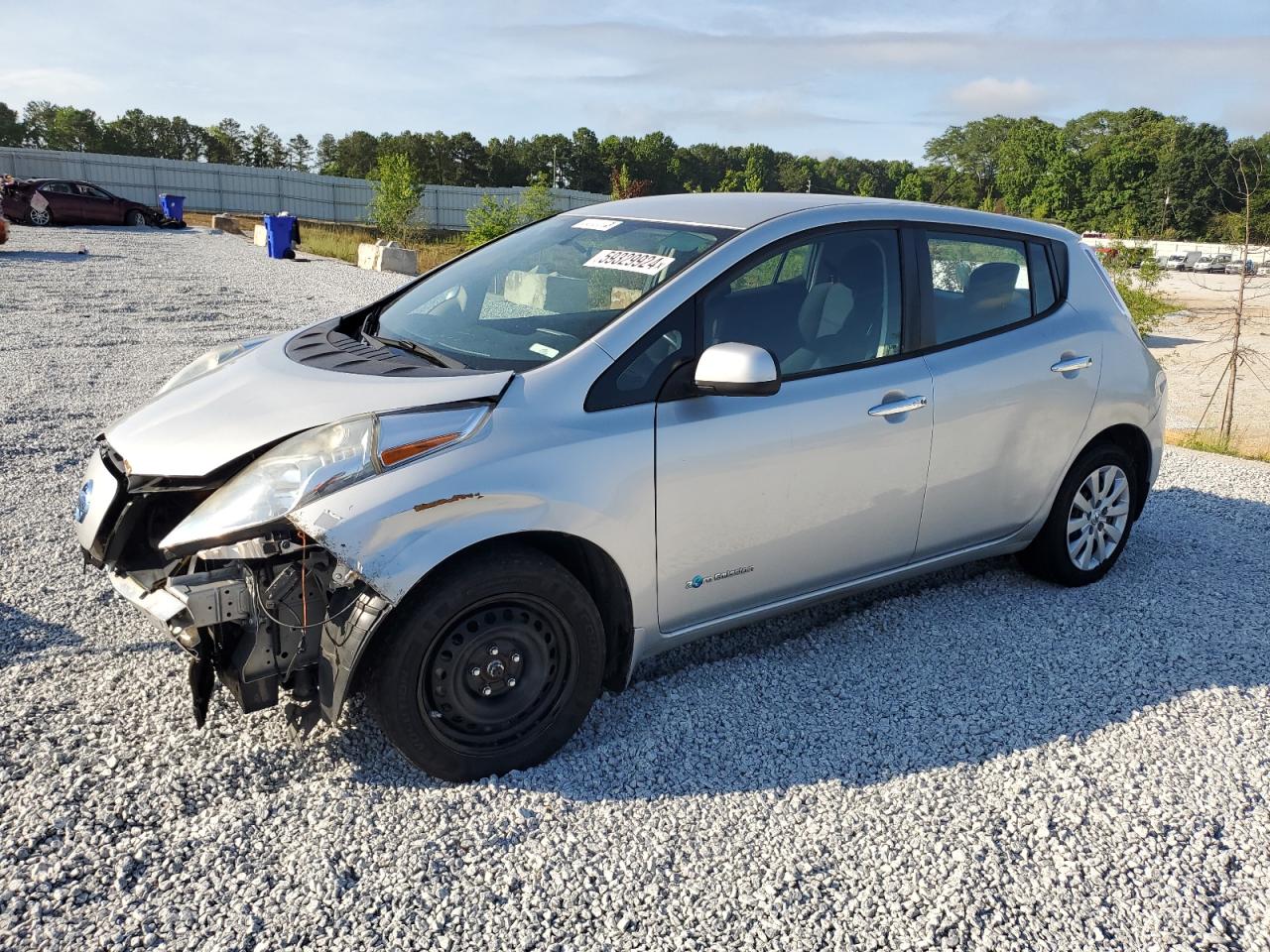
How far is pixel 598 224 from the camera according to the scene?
414 centimetres

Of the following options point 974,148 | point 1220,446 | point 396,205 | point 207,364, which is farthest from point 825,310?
point 974,148

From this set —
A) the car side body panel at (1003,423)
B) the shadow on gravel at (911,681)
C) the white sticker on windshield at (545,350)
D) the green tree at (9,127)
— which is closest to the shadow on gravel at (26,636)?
the shadow on gravel at (911,681)

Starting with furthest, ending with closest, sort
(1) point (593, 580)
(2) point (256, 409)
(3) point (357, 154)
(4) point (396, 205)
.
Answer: (3) point (357, 154), (4) point (396, 205), (1) point (593, 580), (2) point (256, 409)

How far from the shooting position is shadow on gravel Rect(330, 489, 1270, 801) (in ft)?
10.7

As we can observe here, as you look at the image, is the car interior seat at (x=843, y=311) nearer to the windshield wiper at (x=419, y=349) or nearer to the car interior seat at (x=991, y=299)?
the car interior seat at (x=991, y=299)

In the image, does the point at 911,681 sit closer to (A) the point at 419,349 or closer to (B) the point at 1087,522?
(B) the point at 1087,522

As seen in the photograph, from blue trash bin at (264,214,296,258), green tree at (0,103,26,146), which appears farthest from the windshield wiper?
green tree at (0,103,26,146)

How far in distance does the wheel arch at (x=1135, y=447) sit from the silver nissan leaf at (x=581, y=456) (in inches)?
10.7

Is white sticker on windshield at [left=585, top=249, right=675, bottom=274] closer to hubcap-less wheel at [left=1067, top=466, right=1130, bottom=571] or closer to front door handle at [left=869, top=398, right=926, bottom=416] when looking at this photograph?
front door handle at [left=869, top=398, right=926, bottom=416]

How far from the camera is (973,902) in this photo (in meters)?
2.69

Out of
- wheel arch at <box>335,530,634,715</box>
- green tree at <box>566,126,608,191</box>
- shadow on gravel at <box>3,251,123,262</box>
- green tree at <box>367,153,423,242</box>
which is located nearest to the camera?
wheel arch at <box>335,530,634,715</box>

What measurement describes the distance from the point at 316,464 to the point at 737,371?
131 cm

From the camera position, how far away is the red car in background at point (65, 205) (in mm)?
28984

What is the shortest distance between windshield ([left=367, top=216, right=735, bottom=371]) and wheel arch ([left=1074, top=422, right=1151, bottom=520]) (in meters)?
2.35
